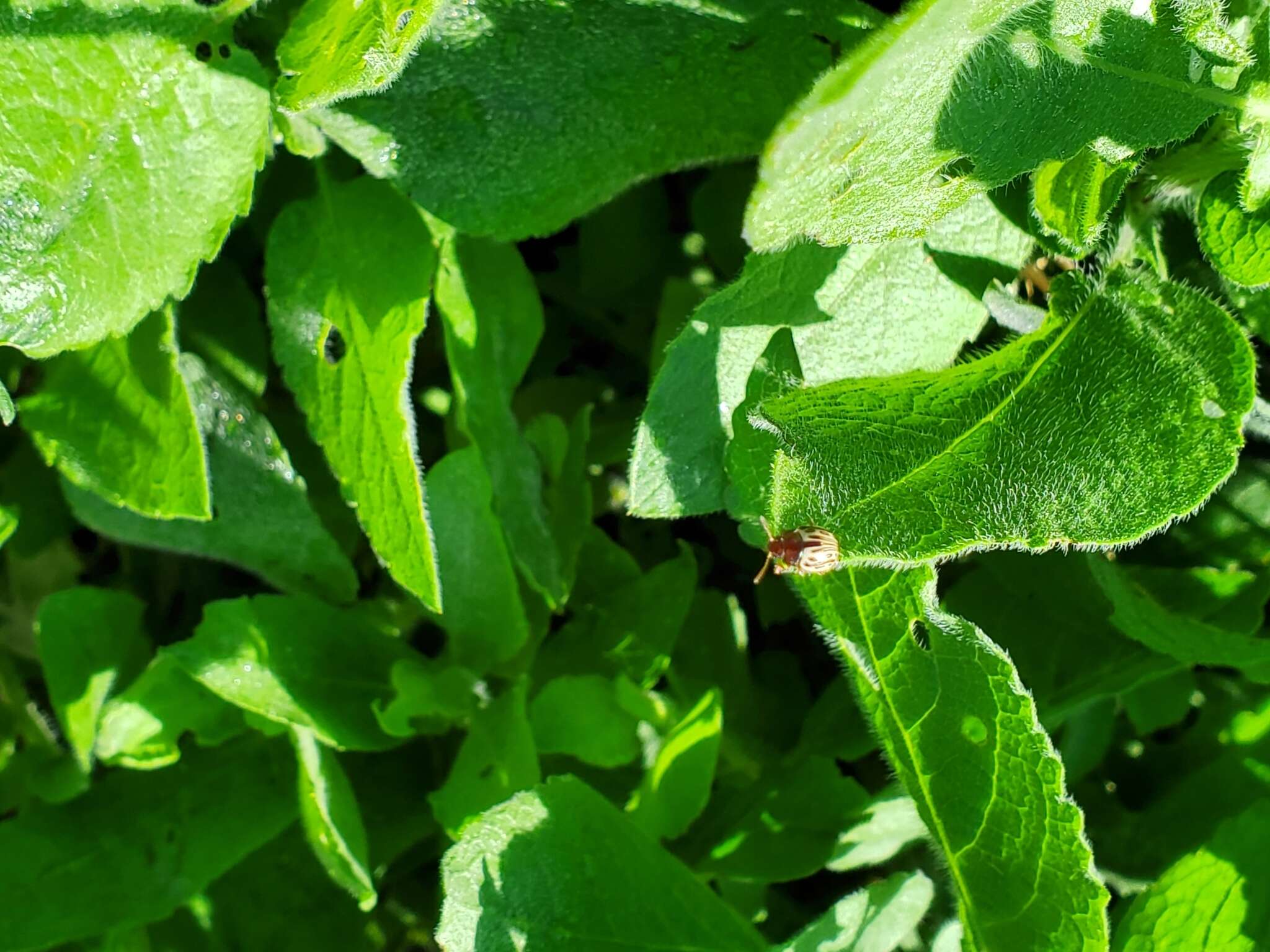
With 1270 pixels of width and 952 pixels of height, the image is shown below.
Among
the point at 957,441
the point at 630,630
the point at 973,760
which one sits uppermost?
the point at 957,441

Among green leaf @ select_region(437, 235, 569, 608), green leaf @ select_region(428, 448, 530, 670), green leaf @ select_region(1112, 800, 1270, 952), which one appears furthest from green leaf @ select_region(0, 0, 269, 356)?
green leaf @ select_region(1112, 800, 1270, 952)

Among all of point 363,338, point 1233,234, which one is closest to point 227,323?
point 363,338

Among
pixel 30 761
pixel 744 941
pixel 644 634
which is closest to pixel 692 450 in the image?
pixel 644 634

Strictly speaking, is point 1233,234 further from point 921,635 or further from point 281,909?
point 281,909

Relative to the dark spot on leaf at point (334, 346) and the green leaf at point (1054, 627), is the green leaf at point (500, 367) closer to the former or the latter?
the dark spot on leaf at point (334, 346)

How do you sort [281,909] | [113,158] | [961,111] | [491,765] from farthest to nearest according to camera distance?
1. [281,909]
2. [491,765]
3. [113,158]
4. [961,111]

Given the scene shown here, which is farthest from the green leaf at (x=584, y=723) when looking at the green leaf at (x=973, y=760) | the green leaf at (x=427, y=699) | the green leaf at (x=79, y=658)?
the green leaf at (x=79, y=658)
